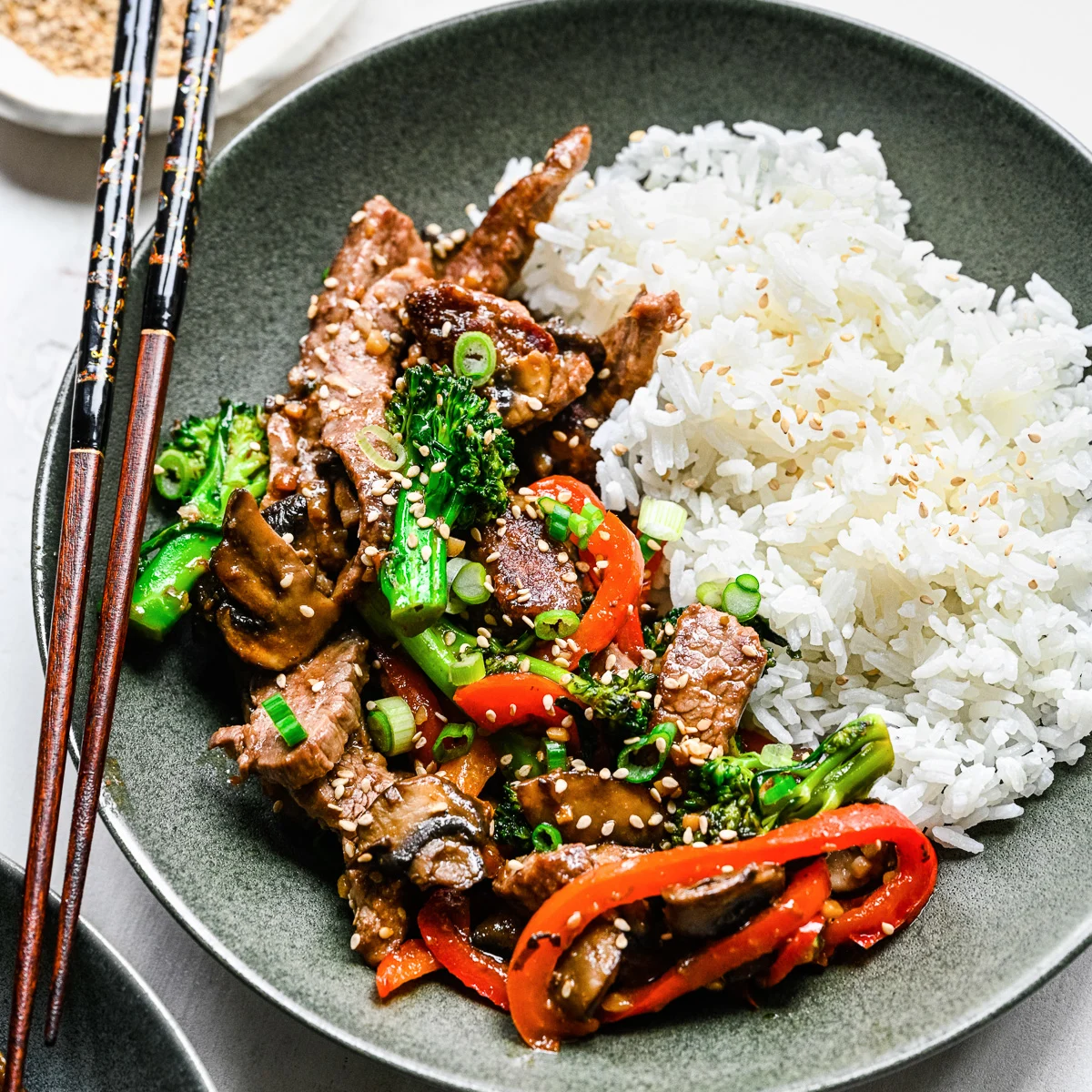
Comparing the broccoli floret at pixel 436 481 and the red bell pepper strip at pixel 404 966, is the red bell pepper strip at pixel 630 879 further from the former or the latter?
the broccoli floret at pixel 436 481

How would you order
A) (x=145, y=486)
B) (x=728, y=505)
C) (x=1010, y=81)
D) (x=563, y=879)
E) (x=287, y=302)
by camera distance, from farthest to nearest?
(x=1010, y=81)
(x=287, y=302)
(x=728, y=505)
(x=145, y=486)
(x=563, y=879)

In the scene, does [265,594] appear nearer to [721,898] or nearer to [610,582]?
[610,582]

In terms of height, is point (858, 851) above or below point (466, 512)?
below

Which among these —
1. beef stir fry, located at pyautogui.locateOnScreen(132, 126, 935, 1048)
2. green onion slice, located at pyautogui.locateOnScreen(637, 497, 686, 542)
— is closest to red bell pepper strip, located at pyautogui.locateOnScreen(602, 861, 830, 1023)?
beef stir fry, located at pyautogui.locateOnScreen(132, 126, 935, 1048)

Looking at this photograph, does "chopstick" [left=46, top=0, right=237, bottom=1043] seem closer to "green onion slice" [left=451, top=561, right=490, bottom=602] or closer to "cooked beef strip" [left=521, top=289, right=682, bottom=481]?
"green onion slice" [left=451, top=561, right=490, bottom=602]

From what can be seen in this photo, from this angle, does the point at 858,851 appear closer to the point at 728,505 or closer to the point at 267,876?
the point at 728,505

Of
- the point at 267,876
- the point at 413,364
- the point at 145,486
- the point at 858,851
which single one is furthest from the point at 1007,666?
the point at 145,486
